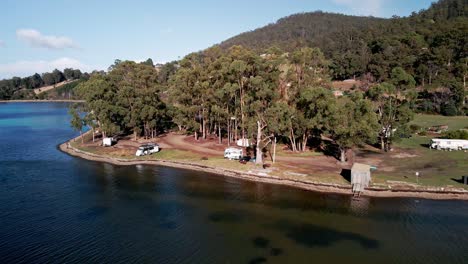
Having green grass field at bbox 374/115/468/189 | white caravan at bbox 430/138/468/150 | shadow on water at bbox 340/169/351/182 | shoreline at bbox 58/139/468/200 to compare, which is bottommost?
shoreline at bbox 58/139/468/200

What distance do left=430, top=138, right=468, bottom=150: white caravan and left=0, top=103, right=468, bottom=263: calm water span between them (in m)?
26.1

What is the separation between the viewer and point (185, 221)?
38.2m

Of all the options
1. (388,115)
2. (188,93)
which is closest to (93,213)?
(188,93)

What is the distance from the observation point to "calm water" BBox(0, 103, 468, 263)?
102 feet

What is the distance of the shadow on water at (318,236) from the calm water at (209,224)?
99 millimetres

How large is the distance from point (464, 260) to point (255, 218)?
19.8 m

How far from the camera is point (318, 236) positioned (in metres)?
34.4

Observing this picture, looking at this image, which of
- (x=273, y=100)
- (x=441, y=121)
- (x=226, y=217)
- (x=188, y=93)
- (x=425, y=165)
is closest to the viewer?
(x=226, y=217)

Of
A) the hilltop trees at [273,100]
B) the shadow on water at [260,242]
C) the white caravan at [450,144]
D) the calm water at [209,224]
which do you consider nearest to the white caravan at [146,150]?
the hilltop trees at [273,100]

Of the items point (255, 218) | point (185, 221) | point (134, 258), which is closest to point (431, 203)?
point (255, 218)

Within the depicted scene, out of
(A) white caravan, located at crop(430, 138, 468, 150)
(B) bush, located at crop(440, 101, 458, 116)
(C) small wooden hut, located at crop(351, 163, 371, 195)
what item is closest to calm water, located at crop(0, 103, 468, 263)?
(C) small wooden hut, located at crop(351, 163, 371, 195)

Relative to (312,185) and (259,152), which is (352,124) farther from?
(259,152)

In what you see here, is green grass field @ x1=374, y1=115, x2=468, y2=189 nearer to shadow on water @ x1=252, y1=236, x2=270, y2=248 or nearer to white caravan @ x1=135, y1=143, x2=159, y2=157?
shadow on water @ x1=252, y1=236, x2=270, y2=248

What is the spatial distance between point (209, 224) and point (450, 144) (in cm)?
5140
